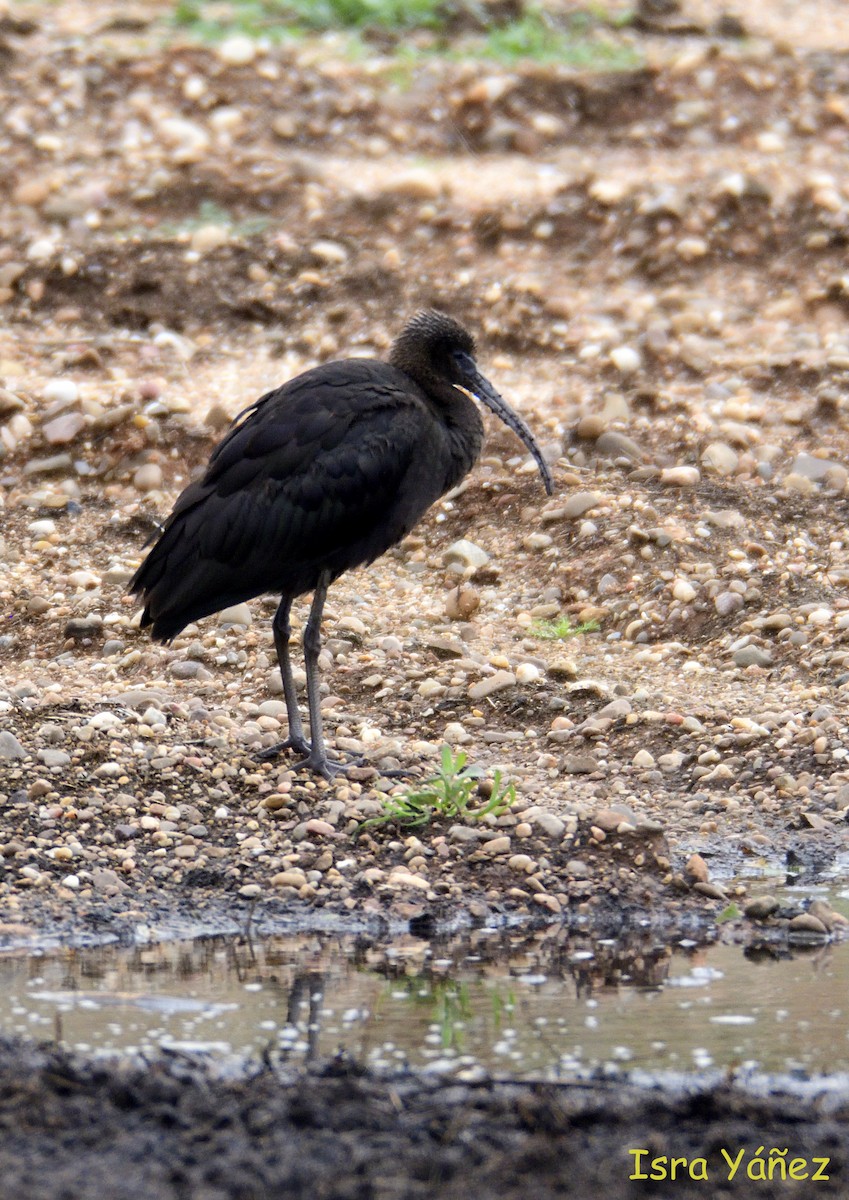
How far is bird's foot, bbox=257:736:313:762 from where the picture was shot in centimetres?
720

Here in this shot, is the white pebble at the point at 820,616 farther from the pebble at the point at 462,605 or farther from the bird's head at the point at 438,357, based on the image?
the bird's head at the point at 438,357

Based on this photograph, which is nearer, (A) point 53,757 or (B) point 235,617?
(A) point 53,757

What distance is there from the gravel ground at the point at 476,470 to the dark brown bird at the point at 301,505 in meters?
0.53

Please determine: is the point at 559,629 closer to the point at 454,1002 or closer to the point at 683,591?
the point at 683,591

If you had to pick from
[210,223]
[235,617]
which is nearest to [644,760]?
[235,617]

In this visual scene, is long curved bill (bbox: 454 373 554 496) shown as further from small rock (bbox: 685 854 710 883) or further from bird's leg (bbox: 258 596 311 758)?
small rock (bbox: 685 854 710 883)

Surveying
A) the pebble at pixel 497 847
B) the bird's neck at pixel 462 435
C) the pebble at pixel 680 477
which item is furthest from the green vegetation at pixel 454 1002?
the pebble at pixel 680 477

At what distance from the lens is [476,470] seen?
32.6ft

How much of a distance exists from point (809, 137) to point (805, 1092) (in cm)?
932

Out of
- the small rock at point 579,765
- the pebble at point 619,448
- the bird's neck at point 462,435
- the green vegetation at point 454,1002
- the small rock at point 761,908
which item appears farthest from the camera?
the pebble at point 619,448

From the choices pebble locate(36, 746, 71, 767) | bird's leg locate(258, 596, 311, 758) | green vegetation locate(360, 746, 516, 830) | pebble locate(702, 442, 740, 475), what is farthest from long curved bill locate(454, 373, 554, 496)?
pebble locate(36, 746, 71, 767)

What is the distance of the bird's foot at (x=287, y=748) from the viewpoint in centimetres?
720

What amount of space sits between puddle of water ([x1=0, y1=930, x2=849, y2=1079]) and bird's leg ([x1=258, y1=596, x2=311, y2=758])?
136 cm

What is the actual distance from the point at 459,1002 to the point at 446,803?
4.71 feet
